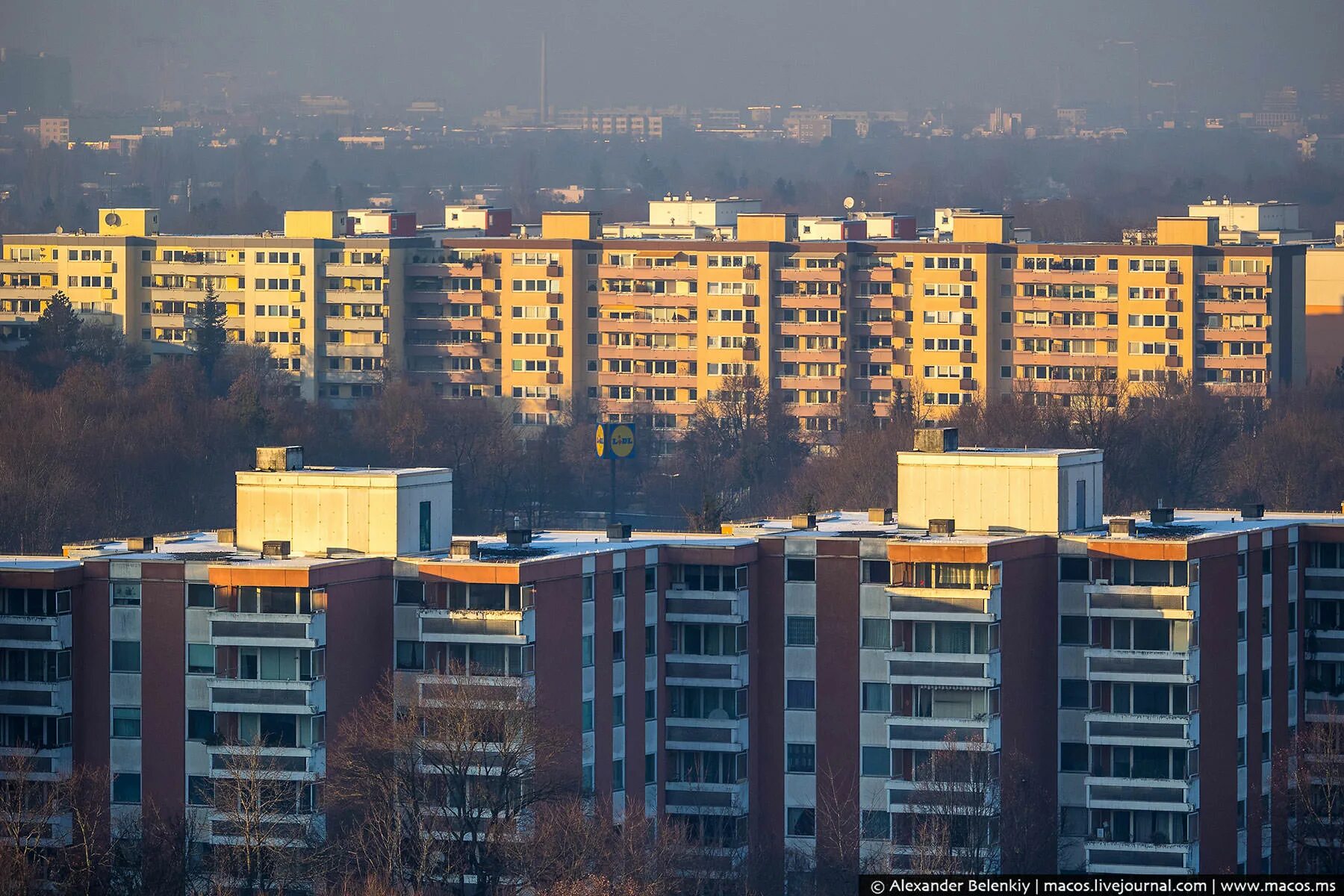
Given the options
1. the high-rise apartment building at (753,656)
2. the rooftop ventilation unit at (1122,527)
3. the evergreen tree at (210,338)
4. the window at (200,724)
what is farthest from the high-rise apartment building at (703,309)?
the window at (200,724)

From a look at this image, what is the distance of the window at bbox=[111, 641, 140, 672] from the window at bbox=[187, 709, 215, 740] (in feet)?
2.96

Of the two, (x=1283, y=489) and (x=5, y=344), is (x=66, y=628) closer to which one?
(x=1283, y=489)

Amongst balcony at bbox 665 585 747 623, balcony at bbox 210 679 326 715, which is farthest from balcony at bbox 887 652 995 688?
balcony at bbox 210 679 326 715

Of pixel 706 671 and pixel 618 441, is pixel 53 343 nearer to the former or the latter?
pixel 618 441

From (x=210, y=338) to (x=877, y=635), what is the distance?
5403cm

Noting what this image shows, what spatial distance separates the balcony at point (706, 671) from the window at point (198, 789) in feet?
20.2

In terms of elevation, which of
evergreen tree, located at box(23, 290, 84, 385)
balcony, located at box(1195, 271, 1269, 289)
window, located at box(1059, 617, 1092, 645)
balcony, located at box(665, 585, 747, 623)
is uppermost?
balcony, located at box(1195, 271, 1269, 289)

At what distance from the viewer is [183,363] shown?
305 feet

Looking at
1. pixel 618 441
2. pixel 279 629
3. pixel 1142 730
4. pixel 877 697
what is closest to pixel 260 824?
pixel 279 629

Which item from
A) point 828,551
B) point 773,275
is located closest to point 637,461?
point 773,275

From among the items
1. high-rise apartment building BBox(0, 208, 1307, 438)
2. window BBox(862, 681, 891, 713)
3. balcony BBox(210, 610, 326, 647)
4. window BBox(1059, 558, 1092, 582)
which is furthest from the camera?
high-rise apartment building BBox(0, 208, 1307, 438)

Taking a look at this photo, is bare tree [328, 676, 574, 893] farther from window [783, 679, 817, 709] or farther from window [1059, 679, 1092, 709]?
window [1059, 679, 1092, 709]

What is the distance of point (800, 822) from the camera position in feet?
140

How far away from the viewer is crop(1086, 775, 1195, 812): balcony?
41.9 metres
